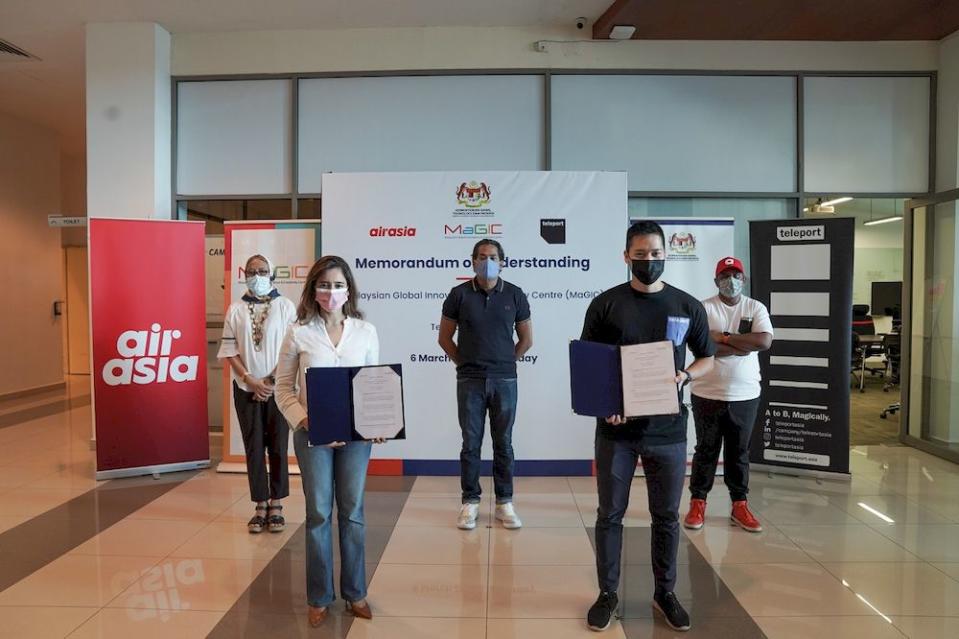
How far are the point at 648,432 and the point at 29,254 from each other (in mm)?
9690

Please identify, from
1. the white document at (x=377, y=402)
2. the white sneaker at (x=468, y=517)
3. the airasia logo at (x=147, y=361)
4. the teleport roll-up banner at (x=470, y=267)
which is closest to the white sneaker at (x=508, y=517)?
the white sneaker at (x=468, y=517)

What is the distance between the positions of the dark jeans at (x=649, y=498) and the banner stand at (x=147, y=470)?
3.71m

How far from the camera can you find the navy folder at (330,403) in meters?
2.39

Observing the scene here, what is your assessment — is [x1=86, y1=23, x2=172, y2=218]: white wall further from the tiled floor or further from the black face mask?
the black face mask

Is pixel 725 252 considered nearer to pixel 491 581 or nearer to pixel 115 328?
pixel 491 581

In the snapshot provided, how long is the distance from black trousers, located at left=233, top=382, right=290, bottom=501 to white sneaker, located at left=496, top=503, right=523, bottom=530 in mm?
1318

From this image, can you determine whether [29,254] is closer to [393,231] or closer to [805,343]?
[393,231]

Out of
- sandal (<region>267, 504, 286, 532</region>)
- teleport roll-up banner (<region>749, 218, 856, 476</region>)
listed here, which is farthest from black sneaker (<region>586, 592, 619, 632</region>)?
teleport roll-up banner (<region>749, 218, 856, 476</region>)

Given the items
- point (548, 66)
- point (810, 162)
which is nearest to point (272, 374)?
point (548, 66)

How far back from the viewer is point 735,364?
3.65 metres

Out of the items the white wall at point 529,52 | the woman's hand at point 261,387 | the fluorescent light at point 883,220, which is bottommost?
the woman's hand at point 261,387

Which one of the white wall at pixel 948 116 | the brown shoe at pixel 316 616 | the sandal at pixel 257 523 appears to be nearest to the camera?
the brown shoe at pixel 316 616

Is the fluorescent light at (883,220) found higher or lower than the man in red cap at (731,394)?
higher

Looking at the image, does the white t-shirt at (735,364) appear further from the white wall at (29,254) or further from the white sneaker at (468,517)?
the white wall at (29,254)
